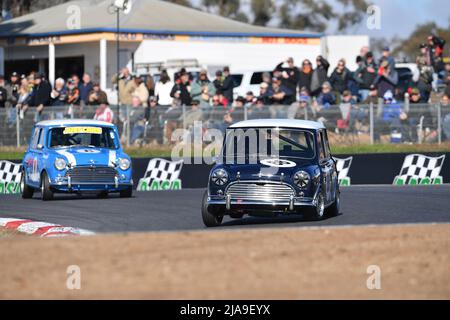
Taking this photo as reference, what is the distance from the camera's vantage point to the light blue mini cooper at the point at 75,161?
2042cm

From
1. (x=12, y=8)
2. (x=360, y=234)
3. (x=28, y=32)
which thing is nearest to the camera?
(x=360, y=234)

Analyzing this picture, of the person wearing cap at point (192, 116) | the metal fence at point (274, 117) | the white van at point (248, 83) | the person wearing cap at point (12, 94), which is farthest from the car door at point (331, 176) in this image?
the white van at point (248, 83)

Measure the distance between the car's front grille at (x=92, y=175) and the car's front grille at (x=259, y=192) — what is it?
19.1 ft

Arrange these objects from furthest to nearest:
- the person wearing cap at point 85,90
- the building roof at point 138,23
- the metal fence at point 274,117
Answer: the building roof at point 138,23 → the person wearing cap at point 85,90 → the metal fence at point 274,117

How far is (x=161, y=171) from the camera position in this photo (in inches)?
940

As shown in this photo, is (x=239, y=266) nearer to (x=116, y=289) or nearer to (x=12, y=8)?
(x=116, y=289)

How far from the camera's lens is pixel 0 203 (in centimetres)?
2030

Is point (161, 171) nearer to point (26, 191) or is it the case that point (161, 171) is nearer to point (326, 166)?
point (26, 191)

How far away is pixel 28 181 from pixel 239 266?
35.3ft

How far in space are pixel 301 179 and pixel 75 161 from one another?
6.42m

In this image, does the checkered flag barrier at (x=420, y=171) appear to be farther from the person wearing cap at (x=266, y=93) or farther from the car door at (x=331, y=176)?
the car door at (x=331, y=176)

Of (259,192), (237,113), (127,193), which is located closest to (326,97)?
(237,113)

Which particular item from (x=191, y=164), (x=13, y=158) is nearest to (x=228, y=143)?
(x=191, y=164)

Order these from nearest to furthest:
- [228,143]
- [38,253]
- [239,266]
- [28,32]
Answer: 1. [239,266]
2. [38,253]
3. [228,143]
4. [28,32]
